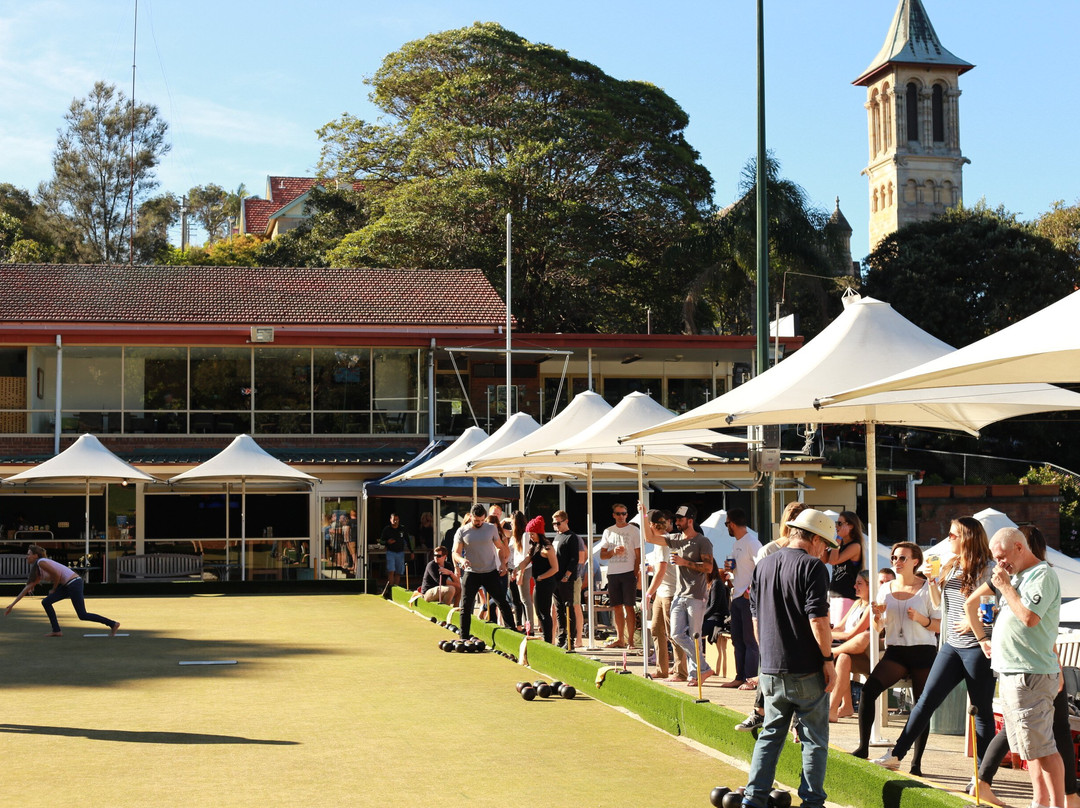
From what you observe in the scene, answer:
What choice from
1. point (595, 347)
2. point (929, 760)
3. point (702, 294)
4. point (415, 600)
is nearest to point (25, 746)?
point (929, 760)

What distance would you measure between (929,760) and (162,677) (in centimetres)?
773

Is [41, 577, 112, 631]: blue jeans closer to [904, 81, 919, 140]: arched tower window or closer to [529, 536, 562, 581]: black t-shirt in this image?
[529, 536, 562, 581]: black t-shirt

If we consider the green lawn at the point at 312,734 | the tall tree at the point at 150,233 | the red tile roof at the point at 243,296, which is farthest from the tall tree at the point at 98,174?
the green lawn at the point at 312,734

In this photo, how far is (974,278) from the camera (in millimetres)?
44938

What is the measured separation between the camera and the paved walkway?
7.25 metres

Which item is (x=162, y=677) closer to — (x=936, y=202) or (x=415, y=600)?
(x=415, y=600)

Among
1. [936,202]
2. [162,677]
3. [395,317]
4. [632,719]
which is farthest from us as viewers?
[936,202]

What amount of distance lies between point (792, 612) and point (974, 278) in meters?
41.3

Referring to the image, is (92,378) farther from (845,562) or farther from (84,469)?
(845,562)

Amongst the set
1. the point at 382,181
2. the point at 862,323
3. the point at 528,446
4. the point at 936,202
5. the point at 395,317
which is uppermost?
the point at 936,202

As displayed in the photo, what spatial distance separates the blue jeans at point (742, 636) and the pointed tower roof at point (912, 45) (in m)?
82.2

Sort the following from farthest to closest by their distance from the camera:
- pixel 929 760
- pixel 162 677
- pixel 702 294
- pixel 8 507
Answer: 1. pixel 702 294
2. pixel 8 507
3. pixel 162 677
4. pixel 929 760

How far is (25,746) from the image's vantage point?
8734 millimetres

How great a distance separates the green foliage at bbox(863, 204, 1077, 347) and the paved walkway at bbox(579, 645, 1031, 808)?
115 ft
